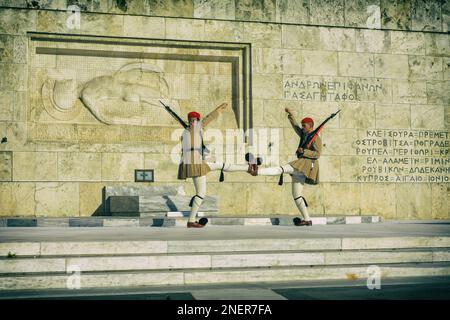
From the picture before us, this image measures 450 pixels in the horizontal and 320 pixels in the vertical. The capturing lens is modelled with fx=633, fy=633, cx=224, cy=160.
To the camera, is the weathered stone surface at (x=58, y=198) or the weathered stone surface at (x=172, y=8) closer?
the weathered stone surface at (x=58, y=198)

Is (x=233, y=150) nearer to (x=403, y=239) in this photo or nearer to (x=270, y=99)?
(x=270, y=99)

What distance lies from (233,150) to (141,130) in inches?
95.4

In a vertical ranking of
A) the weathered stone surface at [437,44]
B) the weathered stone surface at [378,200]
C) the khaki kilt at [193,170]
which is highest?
the weathered stone surface at [437,44]

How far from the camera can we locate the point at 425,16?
17.6 m

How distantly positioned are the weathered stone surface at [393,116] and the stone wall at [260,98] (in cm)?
3

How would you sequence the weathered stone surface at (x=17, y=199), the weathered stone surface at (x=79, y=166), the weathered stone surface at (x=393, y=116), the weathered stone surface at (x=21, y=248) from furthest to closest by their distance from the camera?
1. the weathered stone surface at (x=393, y=116)
2. the weathered stone surface at (x=79, y=166)
3. the weathered stone surface at (x=17, y=199)
4. the weathered stone surface at (x=21, y=248)

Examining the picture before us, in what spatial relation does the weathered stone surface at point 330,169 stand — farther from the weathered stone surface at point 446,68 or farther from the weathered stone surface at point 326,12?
the weathered stone surface at point 446,68

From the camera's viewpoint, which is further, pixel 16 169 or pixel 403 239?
pixel 16 169

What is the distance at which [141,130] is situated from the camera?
53.4 ft

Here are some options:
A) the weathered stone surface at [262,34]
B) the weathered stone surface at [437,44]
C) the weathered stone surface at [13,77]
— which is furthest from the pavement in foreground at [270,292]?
the weathered stone surface at [437,44]

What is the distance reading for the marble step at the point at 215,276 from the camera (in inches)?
256

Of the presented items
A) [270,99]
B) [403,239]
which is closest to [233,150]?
[270,99]

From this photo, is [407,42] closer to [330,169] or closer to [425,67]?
[425,67]
